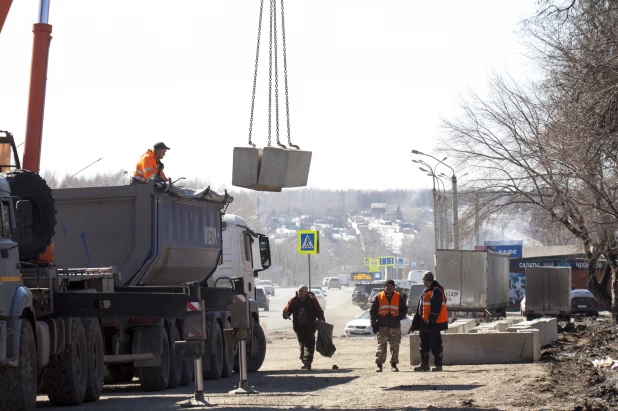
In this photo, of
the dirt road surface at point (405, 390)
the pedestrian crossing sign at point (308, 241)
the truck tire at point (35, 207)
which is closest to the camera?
the truck tire at point (35, 207)

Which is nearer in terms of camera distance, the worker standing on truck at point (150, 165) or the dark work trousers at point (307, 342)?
the worker standing on truck at point (150, 165)

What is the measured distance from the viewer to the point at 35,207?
11.6m

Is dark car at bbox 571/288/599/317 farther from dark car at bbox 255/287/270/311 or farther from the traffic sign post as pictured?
the traffic sign post

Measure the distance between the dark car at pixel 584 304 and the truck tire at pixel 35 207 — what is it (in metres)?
39.9

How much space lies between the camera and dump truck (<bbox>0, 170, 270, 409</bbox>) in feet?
35.2

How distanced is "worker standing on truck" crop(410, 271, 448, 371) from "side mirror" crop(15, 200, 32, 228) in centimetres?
861

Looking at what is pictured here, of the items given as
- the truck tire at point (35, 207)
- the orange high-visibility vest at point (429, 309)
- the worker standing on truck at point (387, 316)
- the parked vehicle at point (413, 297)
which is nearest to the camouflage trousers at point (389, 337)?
the worker standing on truck at point (387, 316)

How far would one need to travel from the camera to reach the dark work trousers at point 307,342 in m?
20.4

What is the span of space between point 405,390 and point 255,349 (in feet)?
23.8

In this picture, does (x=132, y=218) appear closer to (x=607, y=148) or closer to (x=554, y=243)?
(x=607, y=148)

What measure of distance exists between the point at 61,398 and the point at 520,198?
24961 millimetres

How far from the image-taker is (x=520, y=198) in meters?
34.8

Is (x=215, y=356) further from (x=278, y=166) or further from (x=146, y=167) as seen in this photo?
(x=146, y=167)

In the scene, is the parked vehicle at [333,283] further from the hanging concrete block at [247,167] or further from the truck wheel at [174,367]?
the hanging concrete block at [247,167]
